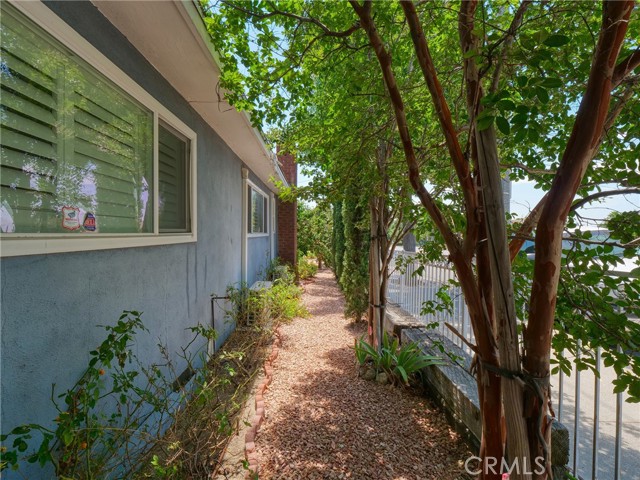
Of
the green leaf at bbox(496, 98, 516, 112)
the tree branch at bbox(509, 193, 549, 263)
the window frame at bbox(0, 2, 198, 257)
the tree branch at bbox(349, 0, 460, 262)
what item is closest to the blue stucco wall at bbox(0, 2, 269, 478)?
the window frame at bbox(0, 2, 198, 257)

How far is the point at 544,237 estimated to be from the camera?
44.0 inches

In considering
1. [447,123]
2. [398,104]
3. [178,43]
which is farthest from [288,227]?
[447,123]

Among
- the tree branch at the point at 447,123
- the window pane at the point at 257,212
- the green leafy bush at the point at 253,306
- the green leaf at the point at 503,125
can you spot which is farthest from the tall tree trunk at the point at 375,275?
the window pane at the point at 257,212

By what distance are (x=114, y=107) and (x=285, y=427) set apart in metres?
3.03

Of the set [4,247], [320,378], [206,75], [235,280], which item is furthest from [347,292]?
[4,247]

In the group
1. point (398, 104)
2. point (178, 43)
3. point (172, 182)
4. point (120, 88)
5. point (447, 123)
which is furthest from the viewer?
point (172, 182)

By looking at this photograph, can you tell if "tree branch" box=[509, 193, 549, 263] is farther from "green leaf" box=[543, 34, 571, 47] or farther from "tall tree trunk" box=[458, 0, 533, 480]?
"green leaf" box=[543, 34, 571, 47]

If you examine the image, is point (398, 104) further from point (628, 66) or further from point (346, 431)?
point (346, 431)

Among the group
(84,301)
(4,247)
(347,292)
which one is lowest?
(347,292)

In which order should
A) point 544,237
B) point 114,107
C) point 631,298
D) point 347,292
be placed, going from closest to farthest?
point 544,237
point 631,298
point 114,107
point 347,292

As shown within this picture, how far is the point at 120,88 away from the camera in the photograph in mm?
2301

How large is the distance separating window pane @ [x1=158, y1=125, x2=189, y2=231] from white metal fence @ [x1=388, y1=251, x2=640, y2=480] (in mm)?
2508

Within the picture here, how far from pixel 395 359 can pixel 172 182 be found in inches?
129

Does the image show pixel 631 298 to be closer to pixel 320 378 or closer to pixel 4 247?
pixel 4 247
